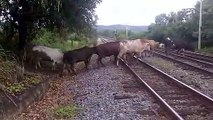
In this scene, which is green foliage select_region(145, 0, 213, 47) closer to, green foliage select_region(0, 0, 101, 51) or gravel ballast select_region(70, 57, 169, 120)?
green foliage select_region(0, 0, 101, 51)

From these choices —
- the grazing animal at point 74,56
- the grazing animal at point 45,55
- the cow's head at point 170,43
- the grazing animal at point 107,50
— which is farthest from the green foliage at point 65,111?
the cow's head at point 170,43

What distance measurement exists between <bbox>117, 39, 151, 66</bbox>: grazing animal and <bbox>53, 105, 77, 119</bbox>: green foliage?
12.2 metres

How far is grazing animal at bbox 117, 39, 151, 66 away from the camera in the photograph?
23.0 m

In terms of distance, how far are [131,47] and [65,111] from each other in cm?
1428

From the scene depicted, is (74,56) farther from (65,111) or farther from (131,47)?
(65,111)

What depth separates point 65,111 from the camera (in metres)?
10.3

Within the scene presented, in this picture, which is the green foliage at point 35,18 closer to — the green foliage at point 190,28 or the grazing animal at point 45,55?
the grazing animal at point 45,55

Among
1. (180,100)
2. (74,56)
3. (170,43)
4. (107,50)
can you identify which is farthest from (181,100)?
(170,43)

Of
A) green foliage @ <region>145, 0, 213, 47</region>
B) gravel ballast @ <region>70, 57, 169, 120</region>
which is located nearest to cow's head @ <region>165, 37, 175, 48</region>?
green foliage @ <region>145, 0, 213, 47</region>

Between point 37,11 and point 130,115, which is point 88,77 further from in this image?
point 130,115

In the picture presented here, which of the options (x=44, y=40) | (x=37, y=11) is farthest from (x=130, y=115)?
(x=44, y=40)

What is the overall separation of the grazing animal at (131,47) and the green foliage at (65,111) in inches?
482

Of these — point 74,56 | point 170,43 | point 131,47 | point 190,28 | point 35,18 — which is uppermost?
point 35,18

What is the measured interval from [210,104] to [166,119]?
Result: 1.58m
